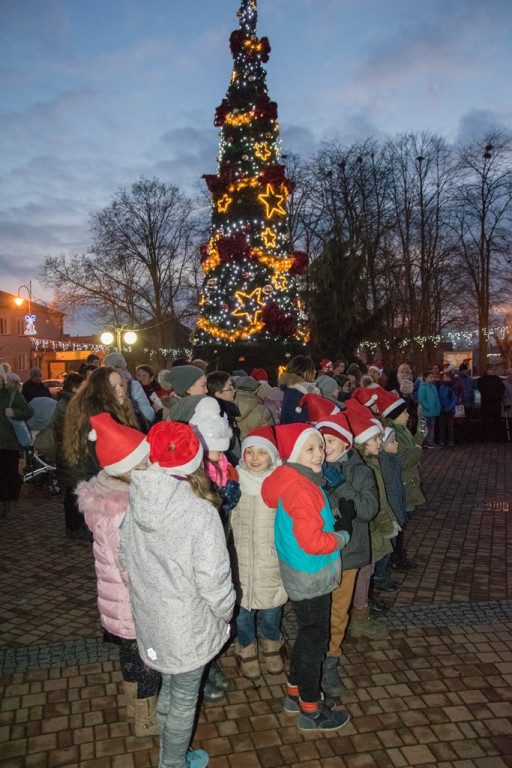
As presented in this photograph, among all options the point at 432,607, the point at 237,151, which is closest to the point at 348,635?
the point at 432,607

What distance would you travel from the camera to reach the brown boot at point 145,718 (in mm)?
3264

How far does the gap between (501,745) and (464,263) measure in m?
32.5

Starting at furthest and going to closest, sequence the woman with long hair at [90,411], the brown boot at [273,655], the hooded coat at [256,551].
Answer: the woman with long hair at [90,411], the brown boot at [273,655], the hooded coat at [256,551]

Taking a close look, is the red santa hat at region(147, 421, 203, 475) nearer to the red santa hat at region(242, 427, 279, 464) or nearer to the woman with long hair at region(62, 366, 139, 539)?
the red santa hat at region(242, 427, 279, 464)

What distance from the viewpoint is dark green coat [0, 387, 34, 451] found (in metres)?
7.24

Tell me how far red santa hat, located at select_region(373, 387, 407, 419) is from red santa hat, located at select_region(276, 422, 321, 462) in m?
2.43

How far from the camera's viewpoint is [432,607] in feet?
16.2

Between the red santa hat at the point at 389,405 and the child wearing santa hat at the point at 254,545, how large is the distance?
84.5 inches

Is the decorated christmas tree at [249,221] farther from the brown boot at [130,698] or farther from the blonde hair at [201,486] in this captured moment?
the blonde hair at [201,486]

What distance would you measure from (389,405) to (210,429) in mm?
2716

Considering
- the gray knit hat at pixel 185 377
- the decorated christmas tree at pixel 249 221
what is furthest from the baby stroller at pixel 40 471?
the decorated christmas tree at pixel 249 221

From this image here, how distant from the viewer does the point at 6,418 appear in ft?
23.8

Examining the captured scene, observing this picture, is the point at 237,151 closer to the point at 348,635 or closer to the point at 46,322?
the point at 348,635

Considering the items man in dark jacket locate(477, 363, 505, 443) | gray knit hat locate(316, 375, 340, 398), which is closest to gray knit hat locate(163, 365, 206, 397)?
gray knit hat locate(316, 375, 340, 398)
